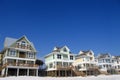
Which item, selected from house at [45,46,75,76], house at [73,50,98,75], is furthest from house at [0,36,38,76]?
house at [73,50,98,75]

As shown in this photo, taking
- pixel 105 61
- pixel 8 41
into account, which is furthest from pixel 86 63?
pixel 8 41

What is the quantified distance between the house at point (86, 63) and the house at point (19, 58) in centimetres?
1488

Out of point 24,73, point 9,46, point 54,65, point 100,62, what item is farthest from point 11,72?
point 100,62

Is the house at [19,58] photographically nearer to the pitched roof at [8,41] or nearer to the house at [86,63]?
the pitched roof at [8,41]

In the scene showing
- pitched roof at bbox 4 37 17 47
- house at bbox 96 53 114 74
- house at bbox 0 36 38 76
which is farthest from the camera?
house at bbox 96 53 114 74

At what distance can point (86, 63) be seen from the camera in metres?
54.8

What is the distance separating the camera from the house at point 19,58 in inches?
1608

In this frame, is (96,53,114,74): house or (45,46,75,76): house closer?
(45,46,75,76): house

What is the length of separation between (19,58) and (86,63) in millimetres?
22086

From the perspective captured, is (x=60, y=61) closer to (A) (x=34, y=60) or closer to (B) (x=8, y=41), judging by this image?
(A) (x=34, y=60)

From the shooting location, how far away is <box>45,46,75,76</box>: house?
47963mm

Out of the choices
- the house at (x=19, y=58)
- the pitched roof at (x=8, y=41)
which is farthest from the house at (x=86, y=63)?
the pitched roof at (x=8, y=41)

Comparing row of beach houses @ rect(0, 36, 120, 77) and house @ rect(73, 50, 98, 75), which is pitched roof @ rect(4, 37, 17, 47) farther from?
house @ rect(73, 50, 98, 75)

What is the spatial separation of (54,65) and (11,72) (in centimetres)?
Answer: 1265
